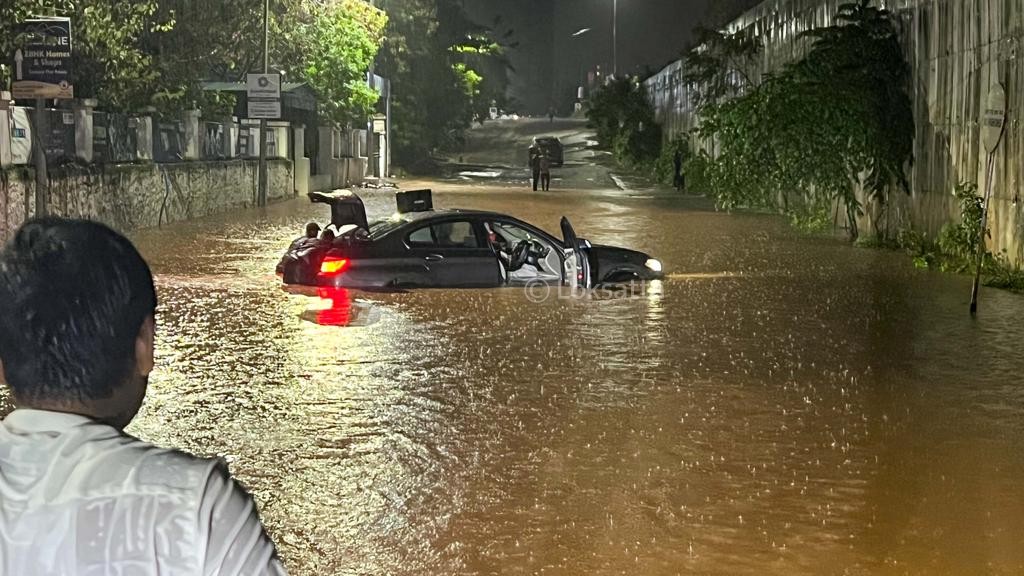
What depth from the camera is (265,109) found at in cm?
3828

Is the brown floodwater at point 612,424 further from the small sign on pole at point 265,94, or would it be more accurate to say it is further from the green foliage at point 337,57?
the green foliage at point 337,57

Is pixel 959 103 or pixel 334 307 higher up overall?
pixel 959 103

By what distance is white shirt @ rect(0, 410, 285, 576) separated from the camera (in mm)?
1944

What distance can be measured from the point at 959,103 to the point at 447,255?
9728 millimetres

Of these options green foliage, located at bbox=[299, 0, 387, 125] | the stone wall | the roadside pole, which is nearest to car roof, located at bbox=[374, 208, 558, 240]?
the stone wall

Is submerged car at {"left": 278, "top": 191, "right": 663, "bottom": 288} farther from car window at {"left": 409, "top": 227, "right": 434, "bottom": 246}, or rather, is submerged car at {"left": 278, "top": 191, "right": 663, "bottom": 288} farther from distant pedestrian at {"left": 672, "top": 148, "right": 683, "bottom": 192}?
distant pedestrian at {"left": 672, "top": 148, "right": 683, "bottom": 192}

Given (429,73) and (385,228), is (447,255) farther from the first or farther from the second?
(429,73)

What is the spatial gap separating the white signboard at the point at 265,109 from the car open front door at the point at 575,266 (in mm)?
22433

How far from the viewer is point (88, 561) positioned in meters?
1.97

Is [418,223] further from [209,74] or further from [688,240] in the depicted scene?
[209,74]

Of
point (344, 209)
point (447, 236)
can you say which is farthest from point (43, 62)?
point (447, 236)

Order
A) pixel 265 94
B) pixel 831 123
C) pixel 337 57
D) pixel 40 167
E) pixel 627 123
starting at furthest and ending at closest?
1. pixel 627 123
2. pixel 337 57
3. pixel 265 94
4. pixel 831 123
5. pixel 40 167

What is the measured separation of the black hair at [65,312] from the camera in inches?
82.3

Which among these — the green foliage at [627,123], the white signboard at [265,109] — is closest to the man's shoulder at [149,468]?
the white signboard at [265,109]
